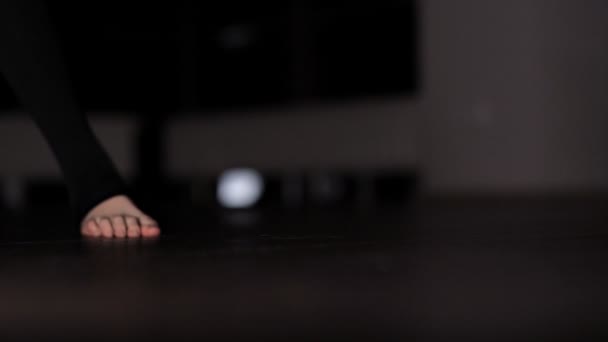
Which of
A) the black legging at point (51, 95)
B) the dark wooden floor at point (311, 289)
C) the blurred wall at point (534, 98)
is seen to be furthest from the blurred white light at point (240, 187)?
the dark wooden floor at point (311, 289)

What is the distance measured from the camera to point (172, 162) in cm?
505

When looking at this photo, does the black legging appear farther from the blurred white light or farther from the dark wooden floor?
the blurred white light

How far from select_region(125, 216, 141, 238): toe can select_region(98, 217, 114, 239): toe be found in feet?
0.09

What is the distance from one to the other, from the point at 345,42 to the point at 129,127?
195 cm

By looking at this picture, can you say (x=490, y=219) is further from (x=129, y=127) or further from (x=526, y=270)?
(x=129, y=127)

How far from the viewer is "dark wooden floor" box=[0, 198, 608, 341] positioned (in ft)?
1.84

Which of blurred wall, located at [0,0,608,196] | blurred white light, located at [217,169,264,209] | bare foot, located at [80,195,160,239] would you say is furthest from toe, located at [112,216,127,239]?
blurred white light, located at [217,169,264,209]

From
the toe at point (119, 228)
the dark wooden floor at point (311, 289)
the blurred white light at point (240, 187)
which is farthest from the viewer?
the blurred white light at point (240, 187)

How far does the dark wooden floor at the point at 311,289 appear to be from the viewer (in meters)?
0.56

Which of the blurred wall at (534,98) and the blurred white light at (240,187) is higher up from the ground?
the blurred wall at (534,98)

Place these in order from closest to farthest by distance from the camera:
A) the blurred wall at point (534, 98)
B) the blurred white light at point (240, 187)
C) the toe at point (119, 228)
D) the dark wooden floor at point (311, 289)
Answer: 1. the dark wooden floor at point (311, 289)
2. the toe at point (119, 228)
3. the blurred wall at point (534, 98)
4. the blurred white light at point (240, 187)

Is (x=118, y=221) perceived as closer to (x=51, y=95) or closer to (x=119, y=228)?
(x=119, y=228)

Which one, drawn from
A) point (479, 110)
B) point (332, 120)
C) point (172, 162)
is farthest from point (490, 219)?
→ point (172, 162)

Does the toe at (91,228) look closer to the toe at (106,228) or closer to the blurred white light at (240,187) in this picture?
the toe at (106,228)
